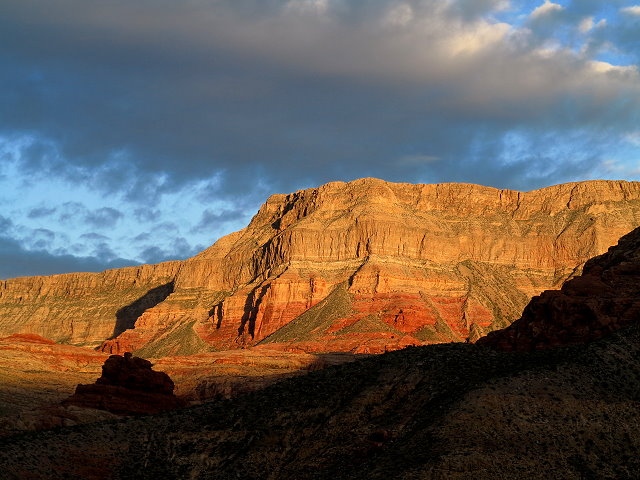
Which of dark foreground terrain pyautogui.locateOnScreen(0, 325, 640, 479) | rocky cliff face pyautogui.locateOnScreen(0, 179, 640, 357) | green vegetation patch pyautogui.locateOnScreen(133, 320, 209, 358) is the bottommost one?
dark foreground terrain pyautogui.locateOnScreen(0, 325, 640, 479)

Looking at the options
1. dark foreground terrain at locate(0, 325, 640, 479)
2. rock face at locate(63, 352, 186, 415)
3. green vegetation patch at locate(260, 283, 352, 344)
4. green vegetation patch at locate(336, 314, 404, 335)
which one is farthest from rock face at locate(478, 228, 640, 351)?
green vegetation patch at locate(260, 283, 352, 344)

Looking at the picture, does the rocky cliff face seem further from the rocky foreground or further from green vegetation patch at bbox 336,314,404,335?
the rocky foreground

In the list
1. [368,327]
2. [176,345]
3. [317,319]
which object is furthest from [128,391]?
[176,345]

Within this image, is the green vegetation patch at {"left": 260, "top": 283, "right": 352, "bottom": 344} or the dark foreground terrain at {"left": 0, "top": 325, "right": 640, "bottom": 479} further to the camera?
the green vegetation patch at {"left": 260, "top": 283, "right": 352, "bottom": 344}

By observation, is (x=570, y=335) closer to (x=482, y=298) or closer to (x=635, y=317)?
(x=635, y=317)

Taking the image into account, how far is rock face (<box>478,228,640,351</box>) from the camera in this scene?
61.5 metres

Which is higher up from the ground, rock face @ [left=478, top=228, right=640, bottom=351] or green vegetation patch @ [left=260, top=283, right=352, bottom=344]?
green vegetation patch @ [left=260, top=283, right=352, bottom=344]

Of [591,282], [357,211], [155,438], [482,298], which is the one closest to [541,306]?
[591,282]

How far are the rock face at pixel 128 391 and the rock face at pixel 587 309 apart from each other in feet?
91.4

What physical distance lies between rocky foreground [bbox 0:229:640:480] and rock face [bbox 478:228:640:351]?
1571 millimetres

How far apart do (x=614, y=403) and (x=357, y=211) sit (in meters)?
147

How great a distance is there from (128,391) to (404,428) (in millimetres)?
37613

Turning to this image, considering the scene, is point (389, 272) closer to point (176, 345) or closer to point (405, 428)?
point (176, 345)

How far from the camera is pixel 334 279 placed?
17762cm
